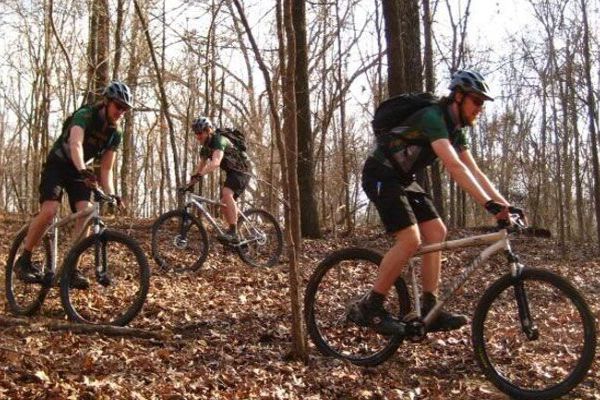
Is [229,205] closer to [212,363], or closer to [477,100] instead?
[212,363]

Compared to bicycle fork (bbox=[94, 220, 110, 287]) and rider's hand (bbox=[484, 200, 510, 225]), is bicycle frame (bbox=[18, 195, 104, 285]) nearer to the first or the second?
bicycle fork (bbox=[94, 220, 110, 287])

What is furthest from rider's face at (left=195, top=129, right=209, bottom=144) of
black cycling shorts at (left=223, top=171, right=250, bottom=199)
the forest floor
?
the forest floor

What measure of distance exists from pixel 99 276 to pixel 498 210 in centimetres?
356

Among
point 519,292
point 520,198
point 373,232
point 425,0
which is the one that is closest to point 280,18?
point 519,292

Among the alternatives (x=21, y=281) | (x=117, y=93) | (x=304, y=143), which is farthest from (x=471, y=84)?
(x=304, y=143)

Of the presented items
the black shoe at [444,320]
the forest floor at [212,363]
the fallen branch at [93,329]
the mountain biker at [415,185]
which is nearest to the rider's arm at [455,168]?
the mountain biker at [415,185]

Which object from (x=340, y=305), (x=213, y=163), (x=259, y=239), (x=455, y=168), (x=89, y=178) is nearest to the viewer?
(x=455, y=168)

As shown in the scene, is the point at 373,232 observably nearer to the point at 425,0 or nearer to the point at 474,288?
the point at 474,288

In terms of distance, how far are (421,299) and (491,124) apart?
37825 millimetres

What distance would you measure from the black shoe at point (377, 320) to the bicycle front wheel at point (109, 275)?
196 centimetres

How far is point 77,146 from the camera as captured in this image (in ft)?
17.6

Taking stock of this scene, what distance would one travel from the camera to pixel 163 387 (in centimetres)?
375

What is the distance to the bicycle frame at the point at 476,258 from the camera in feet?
13.9

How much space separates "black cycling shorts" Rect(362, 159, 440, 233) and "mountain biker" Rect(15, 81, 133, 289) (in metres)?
2.40
